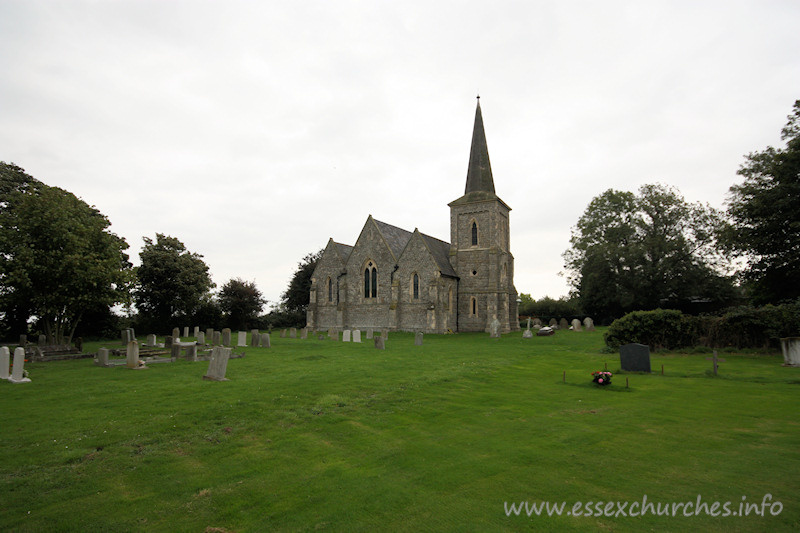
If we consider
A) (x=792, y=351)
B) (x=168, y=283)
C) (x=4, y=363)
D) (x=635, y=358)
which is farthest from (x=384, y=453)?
(x=168, y=283)

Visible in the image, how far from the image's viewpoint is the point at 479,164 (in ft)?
123

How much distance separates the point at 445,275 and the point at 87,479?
30.4m

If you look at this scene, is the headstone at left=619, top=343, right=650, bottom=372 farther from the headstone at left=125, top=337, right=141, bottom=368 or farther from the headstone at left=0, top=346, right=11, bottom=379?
the headstone at left=0, top=346, right=11, bottom=379

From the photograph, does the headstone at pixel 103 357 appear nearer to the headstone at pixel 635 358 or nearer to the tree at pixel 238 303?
the headstone at pixel 635 358

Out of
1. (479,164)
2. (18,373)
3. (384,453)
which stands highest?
(479,164)

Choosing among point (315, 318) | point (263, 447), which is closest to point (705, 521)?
point (263, 447)

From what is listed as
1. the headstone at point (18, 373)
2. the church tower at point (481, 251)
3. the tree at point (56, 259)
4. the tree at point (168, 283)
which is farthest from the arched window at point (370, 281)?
the headstone at point (18, 373)

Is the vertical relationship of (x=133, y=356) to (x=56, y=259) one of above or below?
below

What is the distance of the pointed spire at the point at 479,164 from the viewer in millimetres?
37312

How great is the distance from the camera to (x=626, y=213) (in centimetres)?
→ 4319

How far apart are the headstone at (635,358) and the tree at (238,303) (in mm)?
35402

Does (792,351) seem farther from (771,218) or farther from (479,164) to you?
(479,164)

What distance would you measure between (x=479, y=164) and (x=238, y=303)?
26.8m

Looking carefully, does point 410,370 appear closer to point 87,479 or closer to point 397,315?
point 87,479
